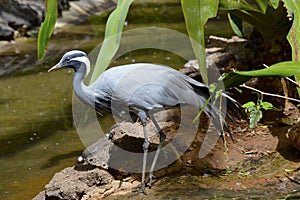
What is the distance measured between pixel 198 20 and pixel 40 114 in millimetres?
3639

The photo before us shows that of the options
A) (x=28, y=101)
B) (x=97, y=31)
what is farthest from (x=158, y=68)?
(x=97, y=31)

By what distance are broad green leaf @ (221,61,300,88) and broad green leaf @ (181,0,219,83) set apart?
10 centimetres

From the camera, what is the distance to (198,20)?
6.68ft

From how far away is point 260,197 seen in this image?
269 cm

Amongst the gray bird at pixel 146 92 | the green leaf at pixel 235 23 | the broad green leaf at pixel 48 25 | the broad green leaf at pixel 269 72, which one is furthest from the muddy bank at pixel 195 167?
the broad green leaf at pixel 48 25

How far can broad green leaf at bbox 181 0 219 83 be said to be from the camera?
1.99 metres

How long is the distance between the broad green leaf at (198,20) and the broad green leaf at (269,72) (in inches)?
3.9

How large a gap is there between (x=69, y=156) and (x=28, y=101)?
1551mm

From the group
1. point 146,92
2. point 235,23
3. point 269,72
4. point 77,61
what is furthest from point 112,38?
point 235,23

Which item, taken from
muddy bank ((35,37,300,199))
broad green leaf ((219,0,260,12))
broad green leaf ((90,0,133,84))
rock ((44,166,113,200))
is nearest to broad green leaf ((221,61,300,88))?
broad green leaf ((90,0,133,84))

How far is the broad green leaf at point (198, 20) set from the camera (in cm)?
199

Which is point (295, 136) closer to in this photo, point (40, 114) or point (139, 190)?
point (139, 190)

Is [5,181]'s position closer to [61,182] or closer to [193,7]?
[61,182]

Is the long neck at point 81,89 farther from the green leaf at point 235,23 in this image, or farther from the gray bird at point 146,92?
the green leaf at point 235,23
